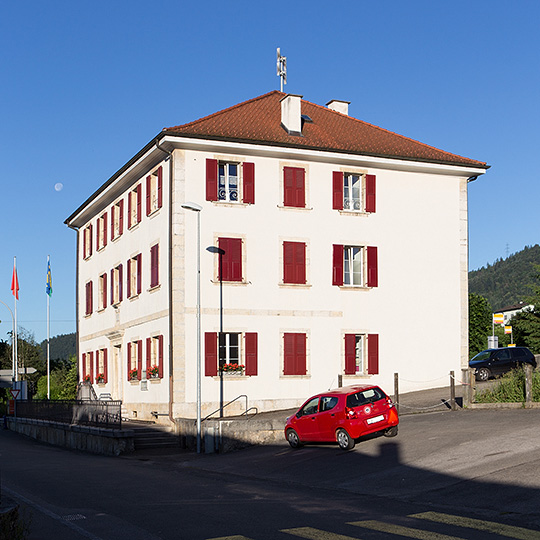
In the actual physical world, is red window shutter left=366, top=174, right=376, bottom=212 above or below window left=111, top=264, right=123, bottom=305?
above

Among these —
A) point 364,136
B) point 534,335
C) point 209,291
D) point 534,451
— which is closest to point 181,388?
point 209,291

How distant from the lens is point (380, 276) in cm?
3400

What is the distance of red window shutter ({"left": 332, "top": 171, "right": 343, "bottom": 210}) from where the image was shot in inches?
1312

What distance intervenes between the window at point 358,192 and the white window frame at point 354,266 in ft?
5.31

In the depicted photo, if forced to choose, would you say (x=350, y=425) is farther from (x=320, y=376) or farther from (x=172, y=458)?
(x=320, y=376)

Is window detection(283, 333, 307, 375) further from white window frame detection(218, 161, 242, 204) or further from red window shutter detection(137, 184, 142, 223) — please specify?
red window shutter detection(137, 184, 142, 223)

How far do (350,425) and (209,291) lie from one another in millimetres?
11756

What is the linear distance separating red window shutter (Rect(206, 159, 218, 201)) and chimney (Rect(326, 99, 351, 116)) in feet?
37.3

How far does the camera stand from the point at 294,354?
32094mm

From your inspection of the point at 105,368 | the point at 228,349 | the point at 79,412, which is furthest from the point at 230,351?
the point at 105,368

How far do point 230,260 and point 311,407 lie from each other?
34.1 feet

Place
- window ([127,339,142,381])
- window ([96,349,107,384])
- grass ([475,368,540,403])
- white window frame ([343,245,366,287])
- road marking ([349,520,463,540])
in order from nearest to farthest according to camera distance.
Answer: road marking ([349,520,463,540])
grass ([475,368,540,403])
white window frame ([343,245,366,287])
window ([127,339,142,381])
window ([96,349,107,384])

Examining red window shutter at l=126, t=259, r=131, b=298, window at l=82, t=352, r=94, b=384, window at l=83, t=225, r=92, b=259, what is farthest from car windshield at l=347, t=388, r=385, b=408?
window at l=83, t=225, r=92, b=259

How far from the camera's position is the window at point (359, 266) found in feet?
111
